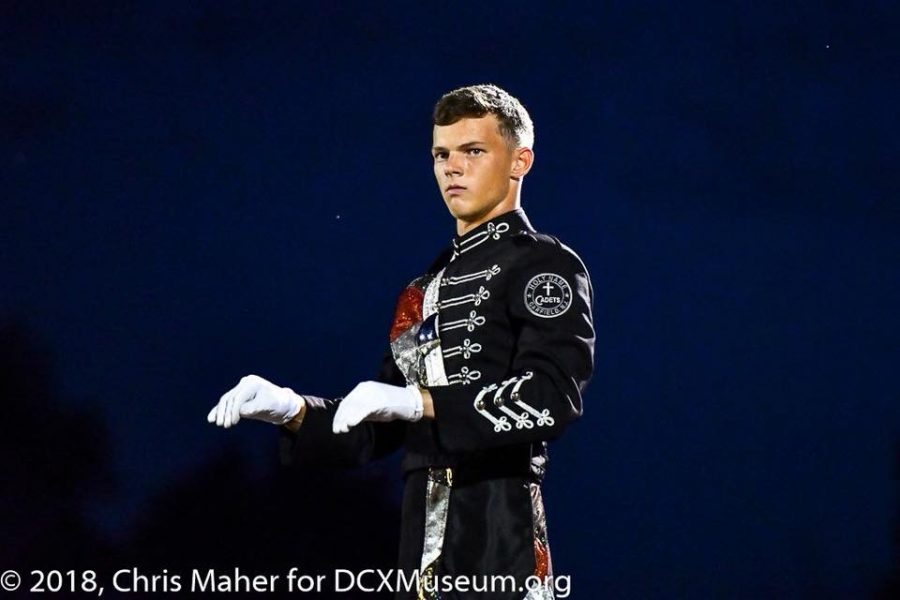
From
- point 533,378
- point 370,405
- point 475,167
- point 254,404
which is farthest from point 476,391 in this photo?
point 475,167

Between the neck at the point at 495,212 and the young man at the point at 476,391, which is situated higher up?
the neck at the point at 495,212

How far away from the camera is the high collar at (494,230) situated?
2053mm

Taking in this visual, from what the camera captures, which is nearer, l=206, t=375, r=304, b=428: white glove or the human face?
l=206, t=375, r=304, b=428: white glove

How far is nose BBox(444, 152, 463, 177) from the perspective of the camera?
2074 mm

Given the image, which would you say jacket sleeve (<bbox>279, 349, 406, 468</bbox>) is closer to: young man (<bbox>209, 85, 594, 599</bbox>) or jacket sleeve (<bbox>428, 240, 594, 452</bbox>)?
young man (<bbox>209, 85, 594, 599</bbox>)

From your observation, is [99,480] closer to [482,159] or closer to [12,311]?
[12,311]

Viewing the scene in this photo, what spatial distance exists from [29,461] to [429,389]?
70.8 inches

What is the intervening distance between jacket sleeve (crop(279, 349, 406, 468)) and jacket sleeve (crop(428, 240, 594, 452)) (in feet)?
0.65

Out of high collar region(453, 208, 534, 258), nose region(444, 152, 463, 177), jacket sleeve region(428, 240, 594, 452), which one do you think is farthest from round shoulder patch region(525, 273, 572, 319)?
nose region(444, 152, 463, 177)

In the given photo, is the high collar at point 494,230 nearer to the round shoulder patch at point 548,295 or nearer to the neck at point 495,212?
the neck at point 495,212

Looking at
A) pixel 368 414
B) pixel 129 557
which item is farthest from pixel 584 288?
pixel 129 557

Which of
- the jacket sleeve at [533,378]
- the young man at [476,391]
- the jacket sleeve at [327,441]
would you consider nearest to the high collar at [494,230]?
the young man at [476,391]

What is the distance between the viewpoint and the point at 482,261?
202 centimetres

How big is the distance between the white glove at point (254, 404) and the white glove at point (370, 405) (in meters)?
0.14
